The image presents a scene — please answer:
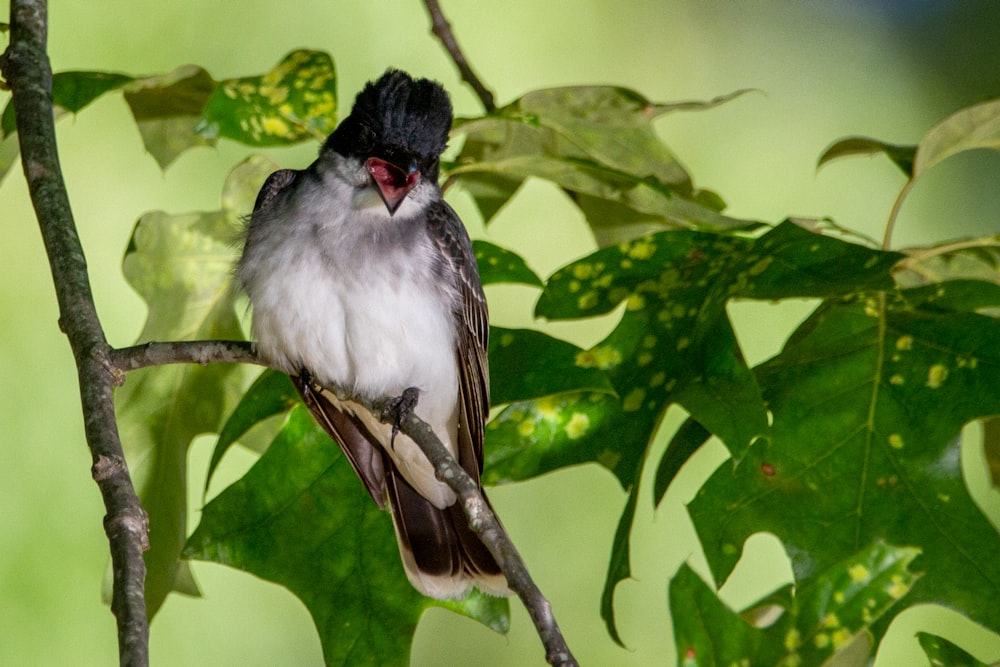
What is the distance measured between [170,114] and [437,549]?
78 centimetres

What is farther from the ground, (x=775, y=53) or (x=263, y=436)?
(x=775, y=53)

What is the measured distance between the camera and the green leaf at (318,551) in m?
1.60

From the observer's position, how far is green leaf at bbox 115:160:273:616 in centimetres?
168

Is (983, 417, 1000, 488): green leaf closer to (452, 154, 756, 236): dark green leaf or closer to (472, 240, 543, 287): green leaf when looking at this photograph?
(452, 154, 756, 236): dark green leaf

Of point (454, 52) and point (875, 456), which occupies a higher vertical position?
point (454, 52)

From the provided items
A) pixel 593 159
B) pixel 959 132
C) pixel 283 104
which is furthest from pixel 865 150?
pixel 283 104

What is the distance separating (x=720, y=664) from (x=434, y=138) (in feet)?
2.76

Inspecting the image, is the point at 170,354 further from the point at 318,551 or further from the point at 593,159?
the point at 593,159

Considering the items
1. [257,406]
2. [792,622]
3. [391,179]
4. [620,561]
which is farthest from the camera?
[391,179]

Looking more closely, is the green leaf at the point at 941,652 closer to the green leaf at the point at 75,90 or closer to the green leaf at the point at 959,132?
the green leaf at the point at 959,132

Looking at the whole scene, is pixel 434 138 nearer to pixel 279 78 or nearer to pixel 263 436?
pixel 279 78

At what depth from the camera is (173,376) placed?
1.75m

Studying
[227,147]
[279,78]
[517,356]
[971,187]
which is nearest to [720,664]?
[517,356]

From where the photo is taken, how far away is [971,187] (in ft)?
14.1
